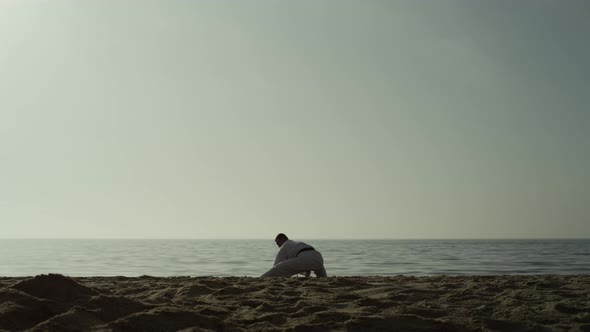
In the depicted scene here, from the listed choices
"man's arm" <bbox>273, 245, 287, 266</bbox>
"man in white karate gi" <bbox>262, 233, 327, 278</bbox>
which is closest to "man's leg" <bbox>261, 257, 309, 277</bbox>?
"man in white karate gi" <bbox>262, 233, 327, 278</bbox>

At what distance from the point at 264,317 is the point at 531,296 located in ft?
11.1

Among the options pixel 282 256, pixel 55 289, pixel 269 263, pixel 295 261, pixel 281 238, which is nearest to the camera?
pixel 55 289

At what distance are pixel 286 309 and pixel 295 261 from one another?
5052mm

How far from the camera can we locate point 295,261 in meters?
10.1

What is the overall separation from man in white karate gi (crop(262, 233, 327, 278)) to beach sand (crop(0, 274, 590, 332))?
Answer: 11.5ft

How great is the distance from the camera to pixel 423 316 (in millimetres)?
4672

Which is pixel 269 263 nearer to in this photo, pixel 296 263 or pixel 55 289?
pixel 296 263

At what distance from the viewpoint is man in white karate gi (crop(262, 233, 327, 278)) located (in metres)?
10.0

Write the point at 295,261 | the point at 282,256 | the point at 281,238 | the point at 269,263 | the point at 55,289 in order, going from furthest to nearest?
1. the point at 269,263
2. the point at 281,238
3. the point at 282,256
4. the point at 295,261
5. the point at 55,289

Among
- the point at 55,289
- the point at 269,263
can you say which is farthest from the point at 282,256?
the point at 269,263

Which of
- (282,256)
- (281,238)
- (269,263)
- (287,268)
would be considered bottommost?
(269,263)

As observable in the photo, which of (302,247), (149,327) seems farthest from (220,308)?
(302,247)

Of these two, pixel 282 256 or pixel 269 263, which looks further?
→ pixel 269 263

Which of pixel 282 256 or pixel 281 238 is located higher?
pixel 281 238
